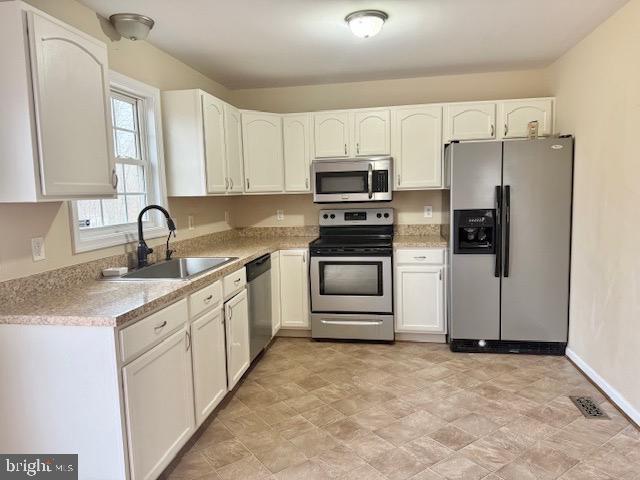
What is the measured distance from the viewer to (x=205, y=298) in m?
2.32

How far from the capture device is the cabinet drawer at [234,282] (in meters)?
2.62

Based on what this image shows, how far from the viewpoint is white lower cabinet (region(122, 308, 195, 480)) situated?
169 centimetres

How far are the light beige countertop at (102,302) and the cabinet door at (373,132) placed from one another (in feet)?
6.44

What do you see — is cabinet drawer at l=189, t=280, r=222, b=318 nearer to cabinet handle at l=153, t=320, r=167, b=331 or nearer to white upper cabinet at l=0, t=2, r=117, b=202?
cabinet handle at l=153, t=320, r=167, b=331

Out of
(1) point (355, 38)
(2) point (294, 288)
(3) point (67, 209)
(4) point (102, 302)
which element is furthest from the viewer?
(2) point (294, 288)

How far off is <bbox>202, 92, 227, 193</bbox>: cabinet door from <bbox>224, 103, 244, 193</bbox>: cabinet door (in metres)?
0.08

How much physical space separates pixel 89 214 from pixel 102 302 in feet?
2.93

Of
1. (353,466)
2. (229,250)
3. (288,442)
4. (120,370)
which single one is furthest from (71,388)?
(229,250)

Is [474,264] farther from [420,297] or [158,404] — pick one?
[158,404]

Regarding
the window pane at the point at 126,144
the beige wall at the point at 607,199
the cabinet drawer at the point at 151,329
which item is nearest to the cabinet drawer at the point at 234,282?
the cabinet drawer at the point at 151,329

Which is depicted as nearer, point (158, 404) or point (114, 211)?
point (158, 404)

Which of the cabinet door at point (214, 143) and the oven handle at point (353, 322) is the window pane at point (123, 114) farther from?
the oven handle at point (353, 322)

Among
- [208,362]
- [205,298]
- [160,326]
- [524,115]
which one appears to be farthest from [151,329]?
[524,115]

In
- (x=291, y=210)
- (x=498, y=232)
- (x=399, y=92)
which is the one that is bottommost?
(x=498, y=232)
